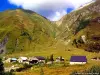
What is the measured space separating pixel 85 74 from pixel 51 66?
5503 cm

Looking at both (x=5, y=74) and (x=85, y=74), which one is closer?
(x=85, y=74)

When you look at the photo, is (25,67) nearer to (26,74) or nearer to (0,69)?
(26,74)

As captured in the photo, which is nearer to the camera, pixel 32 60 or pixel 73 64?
pixel 73 64

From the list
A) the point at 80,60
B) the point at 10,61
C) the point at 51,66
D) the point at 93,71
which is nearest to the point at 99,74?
Result: the point at 93,71

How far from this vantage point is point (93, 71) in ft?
267

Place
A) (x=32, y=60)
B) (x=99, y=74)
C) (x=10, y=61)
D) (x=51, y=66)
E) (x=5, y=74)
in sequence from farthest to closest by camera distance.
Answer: (x=10, y=61) → (x=32, y=60) → (x=51, y=66) → (x=5, y=74) → (x=99, y=74)

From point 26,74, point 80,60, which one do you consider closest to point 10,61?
point 80,60

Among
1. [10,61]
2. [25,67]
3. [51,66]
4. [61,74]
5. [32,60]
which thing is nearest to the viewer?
[61,74]

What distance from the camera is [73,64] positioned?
141125mm

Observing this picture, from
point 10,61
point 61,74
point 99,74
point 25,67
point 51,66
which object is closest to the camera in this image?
point 99,74

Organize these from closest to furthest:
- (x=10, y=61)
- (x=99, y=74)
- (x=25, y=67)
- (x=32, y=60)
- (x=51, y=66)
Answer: (x=99, y=74) < (x=51, y=66) < (x=25, y=67) < (x=32, y=60) < (x=10, y=61)

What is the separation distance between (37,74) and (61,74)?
980cm

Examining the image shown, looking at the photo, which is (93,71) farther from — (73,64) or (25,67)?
(25,67)

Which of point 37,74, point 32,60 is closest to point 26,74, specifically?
point 37,74
